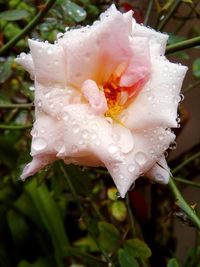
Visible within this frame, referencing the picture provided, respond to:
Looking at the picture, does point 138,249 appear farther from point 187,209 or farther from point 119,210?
point 119,210

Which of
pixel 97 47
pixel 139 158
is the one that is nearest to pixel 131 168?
pixel 139 158

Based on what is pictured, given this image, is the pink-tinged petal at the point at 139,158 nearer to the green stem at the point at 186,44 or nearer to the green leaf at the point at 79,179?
the green stem at the point at 186,44

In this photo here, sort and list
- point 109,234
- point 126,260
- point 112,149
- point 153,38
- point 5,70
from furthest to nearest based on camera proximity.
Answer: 1. point 5,70
2. point 109,234
3. point 126,260
4. point 153,38
5. point 112,149

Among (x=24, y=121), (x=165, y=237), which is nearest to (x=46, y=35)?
(x=24, y=121)

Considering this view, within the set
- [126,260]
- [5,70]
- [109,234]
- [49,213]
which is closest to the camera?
[126,260]

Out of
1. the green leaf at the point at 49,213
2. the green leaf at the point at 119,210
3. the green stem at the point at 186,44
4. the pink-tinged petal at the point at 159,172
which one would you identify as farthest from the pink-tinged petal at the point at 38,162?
the green leaf at the point at 49,213

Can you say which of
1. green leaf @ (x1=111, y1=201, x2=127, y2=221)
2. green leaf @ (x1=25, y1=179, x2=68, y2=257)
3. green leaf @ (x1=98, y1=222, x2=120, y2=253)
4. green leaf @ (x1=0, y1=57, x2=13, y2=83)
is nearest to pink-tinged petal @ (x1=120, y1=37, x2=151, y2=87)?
green leaf @ (x1=98, y1=222, x2=120, y2=253)

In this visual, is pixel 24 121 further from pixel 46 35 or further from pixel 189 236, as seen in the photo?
pixel 189 236
